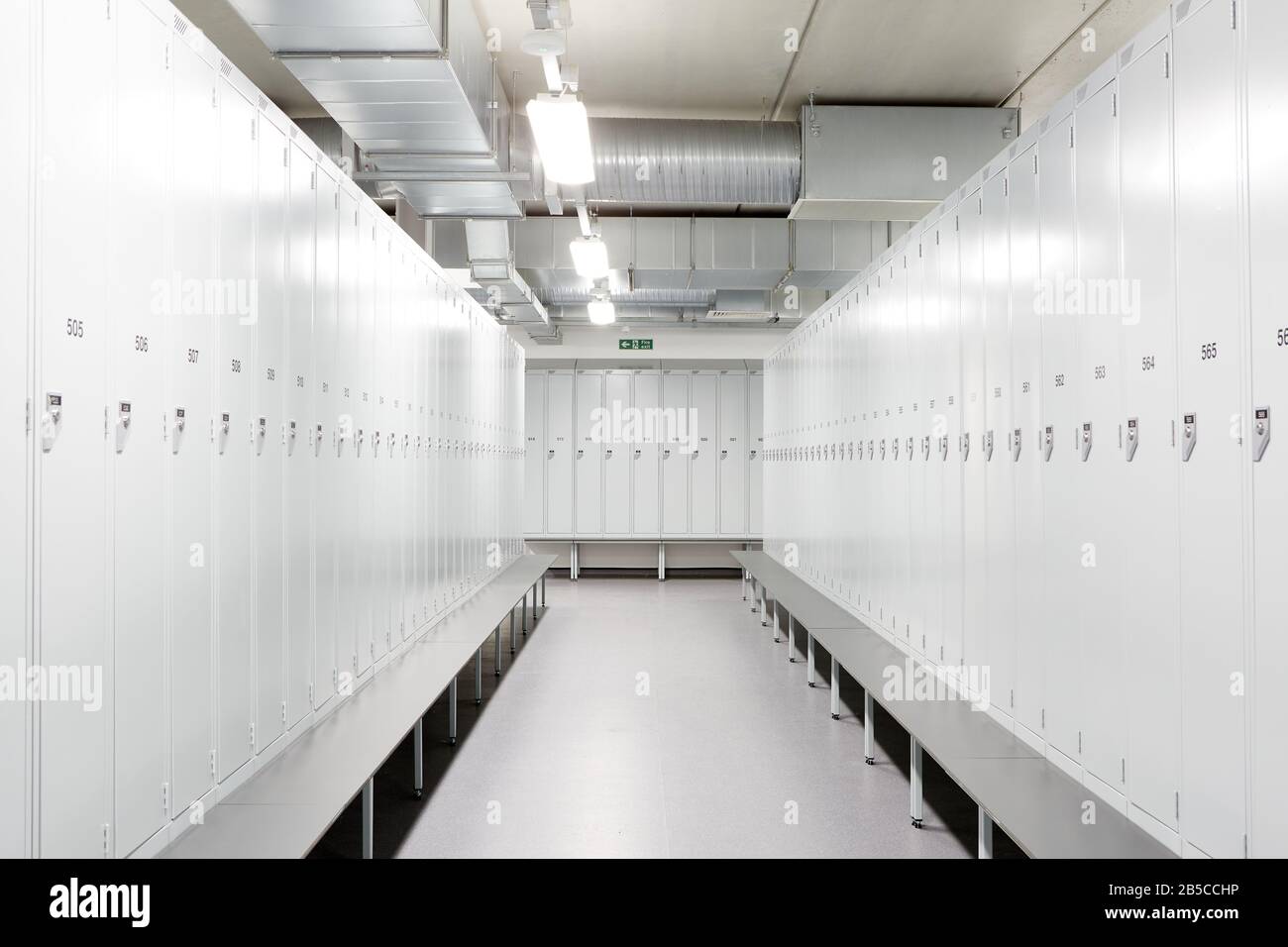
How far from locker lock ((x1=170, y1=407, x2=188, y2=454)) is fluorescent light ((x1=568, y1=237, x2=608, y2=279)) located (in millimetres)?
3826

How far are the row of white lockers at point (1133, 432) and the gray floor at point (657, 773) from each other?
0.64 metres

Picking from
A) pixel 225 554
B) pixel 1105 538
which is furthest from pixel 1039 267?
pixel 225 554

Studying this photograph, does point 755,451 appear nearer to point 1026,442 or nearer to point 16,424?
point 1026,442

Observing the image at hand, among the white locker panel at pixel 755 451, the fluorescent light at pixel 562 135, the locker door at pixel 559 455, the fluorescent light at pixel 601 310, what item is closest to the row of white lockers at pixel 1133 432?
the fluorescent light at pixel 562 135

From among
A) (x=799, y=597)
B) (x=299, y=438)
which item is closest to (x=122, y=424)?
(x=299, y=438)

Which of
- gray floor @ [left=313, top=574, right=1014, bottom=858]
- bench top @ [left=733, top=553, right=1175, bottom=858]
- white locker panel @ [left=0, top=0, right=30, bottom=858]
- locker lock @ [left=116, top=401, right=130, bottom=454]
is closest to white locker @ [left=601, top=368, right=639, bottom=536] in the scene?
gray floor @ [left=313, top=574, right=1014, bottom=858]

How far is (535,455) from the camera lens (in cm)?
1044

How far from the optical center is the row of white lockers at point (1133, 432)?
1826 millimetres

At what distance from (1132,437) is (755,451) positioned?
8.18 m

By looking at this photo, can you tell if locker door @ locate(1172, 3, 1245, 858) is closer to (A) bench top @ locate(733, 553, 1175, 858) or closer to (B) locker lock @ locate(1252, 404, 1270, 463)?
(B) locker lock @ locate(1252, 404, 1270, 463)

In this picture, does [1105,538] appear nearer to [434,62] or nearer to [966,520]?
[966,520]

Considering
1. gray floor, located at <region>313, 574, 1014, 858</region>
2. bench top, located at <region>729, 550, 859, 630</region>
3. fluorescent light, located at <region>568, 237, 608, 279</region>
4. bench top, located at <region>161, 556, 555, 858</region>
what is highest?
fluorescent light, located at <region>568, 237, 608, 279</region>

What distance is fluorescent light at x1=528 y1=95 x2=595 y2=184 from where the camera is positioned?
3.33 m
